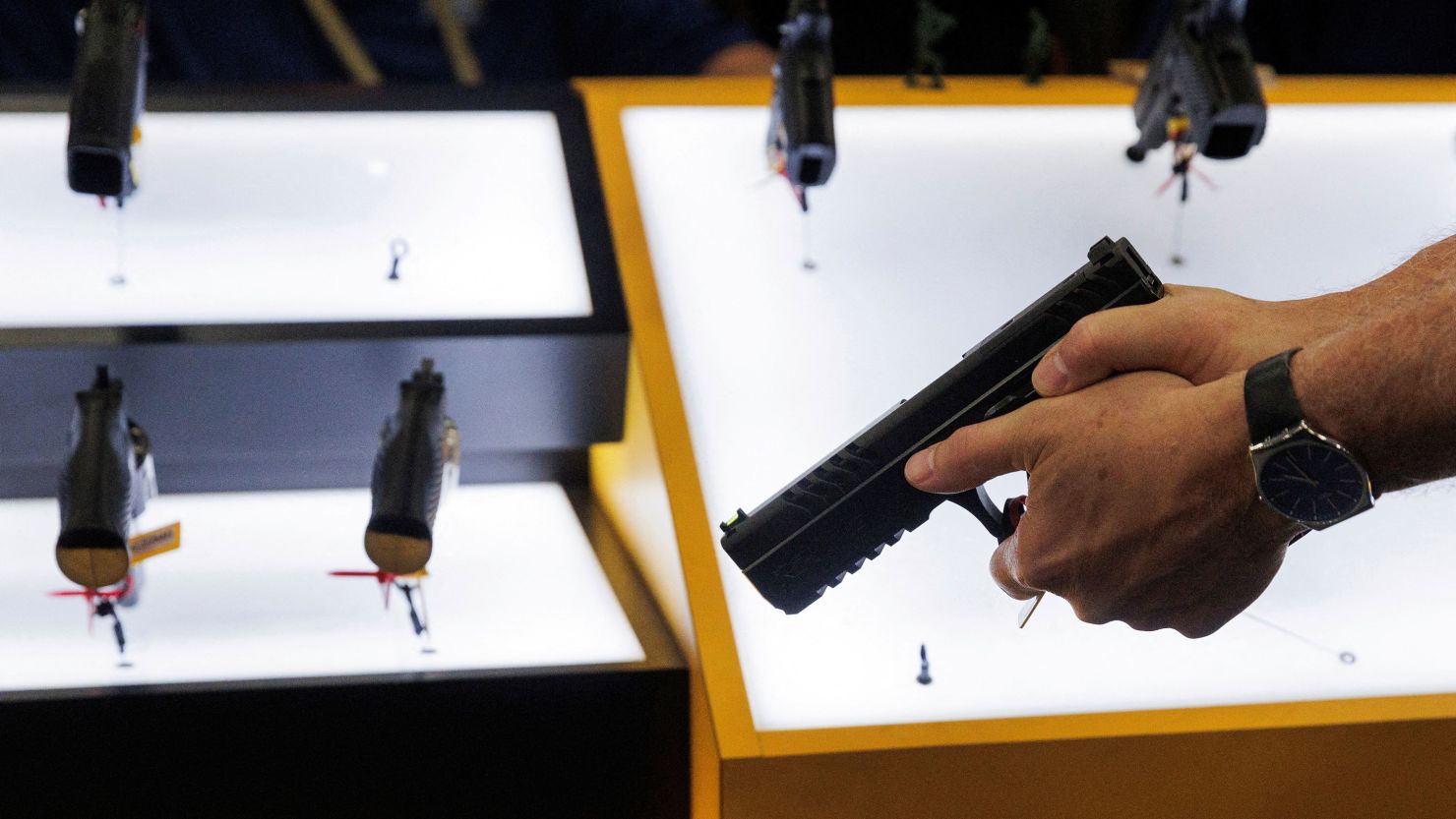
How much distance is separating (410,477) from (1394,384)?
60cm

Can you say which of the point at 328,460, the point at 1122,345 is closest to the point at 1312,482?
the point at 1122,345

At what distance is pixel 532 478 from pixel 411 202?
10.7 inches

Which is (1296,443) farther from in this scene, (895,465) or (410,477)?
(410,477)

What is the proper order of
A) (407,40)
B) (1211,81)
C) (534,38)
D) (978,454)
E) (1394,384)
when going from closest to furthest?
(1394,384) → (978,454) → (1211,81) → (407,40) → (534,38)

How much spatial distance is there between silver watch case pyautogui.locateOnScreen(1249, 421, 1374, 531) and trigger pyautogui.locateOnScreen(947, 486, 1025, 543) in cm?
17

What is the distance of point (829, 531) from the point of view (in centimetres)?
82

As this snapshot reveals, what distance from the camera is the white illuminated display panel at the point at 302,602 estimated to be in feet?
3.09

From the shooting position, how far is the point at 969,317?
120 cm

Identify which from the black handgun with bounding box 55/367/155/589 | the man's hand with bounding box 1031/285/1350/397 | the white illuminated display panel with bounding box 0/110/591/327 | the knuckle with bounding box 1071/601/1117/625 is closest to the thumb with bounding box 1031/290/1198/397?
the man's hand with bounding box 1031/285/1350/397

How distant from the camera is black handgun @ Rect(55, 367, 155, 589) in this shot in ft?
2.96

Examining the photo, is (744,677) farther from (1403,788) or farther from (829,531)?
(1403,788)

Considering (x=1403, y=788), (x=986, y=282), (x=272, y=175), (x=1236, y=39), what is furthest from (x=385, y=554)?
(x=1236, y=39)

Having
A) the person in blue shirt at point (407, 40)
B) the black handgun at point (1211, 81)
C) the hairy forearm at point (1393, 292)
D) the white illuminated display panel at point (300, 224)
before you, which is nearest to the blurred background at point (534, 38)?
the person in blue shirt at point (407, 40)

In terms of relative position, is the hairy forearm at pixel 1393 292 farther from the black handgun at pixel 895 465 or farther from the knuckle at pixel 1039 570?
the knuckle at pixel 1039 570
